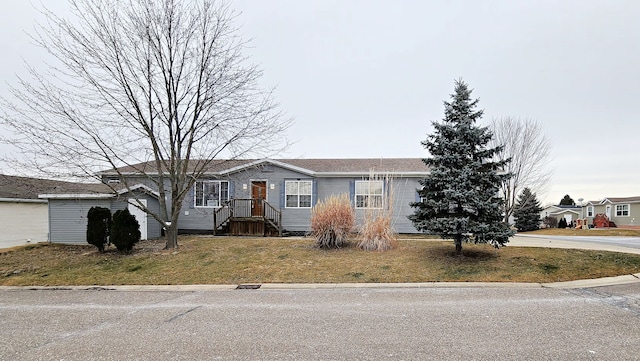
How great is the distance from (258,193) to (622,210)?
34626 millimetres

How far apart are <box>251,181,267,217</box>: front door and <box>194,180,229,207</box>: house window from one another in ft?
4.32

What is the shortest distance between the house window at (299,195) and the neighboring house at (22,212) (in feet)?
30.5

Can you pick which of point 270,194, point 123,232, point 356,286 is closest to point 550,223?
point 270,194

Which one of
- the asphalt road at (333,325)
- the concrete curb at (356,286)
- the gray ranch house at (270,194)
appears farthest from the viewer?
the gray ranch house at (270,194)

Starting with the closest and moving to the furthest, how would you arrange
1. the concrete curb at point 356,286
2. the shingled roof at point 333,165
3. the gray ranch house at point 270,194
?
the concrete curb at point 356,286 → the gray ranch house at point 270,194 → the shingled roof at point 333,165

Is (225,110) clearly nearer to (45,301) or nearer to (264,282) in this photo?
(264,282)

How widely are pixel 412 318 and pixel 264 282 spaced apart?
3945 mm

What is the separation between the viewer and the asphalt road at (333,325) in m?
3.77

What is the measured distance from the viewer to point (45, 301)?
263 inches

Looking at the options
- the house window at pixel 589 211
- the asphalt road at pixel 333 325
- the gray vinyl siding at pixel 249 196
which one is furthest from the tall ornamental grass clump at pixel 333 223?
the house window at pixel 589 211

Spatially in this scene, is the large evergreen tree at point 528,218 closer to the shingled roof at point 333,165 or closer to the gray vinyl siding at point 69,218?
the shingled roof at point 333,165

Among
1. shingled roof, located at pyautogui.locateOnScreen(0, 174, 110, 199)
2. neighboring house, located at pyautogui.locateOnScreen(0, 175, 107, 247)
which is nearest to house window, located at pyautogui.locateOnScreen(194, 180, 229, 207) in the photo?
shingled roof, located at pyautogui.locateOnScreen(0, 174, 110, 199)

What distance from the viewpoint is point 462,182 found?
27.9 ft

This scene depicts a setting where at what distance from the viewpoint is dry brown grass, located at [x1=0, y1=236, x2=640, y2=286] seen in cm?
788
